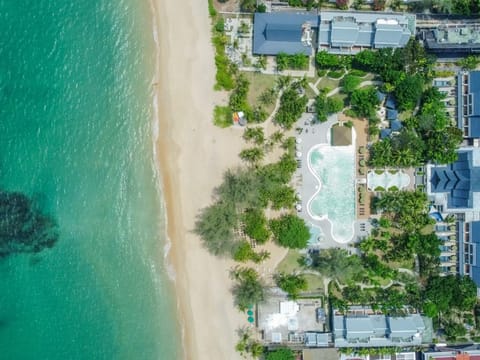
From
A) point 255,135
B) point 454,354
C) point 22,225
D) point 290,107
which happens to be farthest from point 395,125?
point 22,225

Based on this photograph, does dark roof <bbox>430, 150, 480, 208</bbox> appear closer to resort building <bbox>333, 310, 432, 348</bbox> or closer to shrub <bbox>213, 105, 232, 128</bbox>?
resort building <bbox>333, 310, 432, 348</bbox>

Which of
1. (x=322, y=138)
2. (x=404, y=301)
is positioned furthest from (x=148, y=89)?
(x=404, y=301)

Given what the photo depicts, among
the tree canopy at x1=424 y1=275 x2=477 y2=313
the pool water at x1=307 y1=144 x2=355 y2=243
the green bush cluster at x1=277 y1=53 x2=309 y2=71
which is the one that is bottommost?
the tree canopy at x1=424 y1=275 x2=477 y2=313

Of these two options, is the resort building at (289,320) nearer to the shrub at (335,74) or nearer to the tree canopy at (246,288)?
the tree canopy at (246,288)

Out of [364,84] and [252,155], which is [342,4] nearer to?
[364,84]

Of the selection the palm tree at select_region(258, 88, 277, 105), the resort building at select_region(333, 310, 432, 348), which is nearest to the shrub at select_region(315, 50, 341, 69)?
the palm tree at select_region(258, 88, 277, 105)

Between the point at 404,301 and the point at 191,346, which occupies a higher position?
the point at 404,301

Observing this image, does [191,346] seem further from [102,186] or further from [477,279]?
[477,279]
